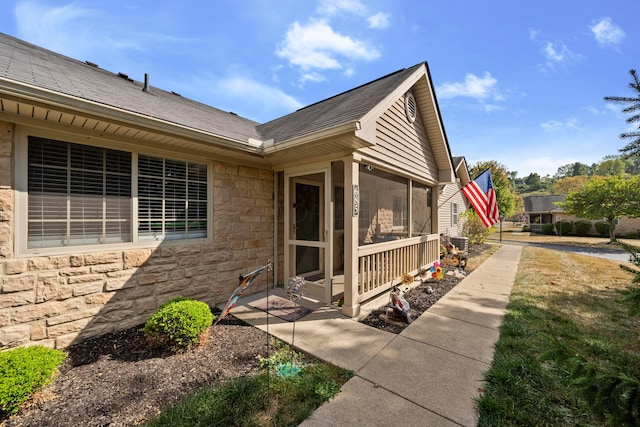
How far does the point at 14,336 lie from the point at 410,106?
781cm

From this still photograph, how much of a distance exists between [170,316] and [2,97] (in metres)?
2.93

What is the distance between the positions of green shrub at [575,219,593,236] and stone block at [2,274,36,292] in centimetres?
3526

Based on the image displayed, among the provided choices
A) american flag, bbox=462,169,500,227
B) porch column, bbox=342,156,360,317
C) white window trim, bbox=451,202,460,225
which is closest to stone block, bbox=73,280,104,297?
porch column, bbox=342,156,360,317

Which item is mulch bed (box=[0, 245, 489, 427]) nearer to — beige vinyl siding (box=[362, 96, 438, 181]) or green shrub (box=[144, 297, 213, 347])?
green shrub (box=[144, 297, 213, 347])

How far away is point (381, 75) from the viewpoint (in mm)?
6379

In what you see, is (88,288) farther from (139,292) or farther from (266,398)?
(266,398)

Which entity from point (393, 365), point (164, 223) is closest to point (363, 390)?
point (393, 365)

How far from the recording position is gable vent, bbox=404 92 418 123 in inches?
229

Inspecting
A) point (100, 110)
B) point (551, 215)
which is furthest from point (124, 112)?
point (551, 215)

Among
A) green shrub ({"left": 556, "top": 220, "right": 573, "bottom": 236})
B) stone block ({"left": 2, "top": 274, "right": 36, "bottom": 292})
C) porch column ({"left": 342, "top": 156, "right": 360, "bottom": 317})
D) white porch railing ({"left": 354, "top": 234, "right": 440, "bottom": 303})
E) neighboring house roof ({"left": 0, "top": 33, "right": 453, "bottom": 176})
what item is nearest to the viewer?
neighboring house roof ({"left": 0, "top": 33, "right": 453, "bottom": 176})

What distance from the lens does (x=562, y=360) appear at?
155cm

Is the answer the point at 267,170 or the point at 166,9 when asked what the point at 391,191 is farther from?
the point at 166,9

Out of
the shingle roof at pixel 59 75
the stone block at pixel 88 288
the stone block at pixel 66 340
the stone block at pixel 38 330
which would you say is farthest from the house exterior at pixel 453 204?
the stone block at pixel 38 330

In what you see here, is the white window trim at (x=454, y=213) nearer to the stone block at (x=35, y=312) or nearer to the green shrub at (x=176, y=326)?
the green shrub at (x=176, y=326)
